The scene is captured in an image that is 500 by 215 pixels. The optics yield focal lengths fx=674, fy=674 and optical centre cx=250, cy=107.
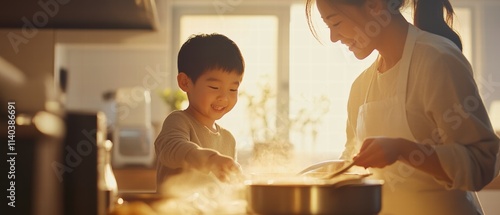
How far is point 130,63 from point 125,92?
0.58 feet

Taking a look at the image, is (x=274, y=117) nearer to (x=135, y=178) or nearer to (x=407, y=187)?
(x=135, y=178)

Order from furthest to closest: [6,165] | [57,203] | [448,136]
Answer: [448,136]
[6,165]
[57,203]

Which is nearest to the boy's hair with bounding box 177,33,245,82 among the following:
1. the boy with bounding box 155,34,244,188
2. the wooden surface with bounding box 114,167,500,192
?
the boy with bounding box 155,34,244,188

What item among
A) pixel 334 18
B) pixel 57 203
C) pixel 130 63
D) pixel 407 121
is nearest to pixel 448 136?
pixel 407 121

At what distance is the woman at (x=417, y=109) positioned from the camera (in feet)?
1.92

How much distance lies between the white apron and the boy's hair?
0.54ft

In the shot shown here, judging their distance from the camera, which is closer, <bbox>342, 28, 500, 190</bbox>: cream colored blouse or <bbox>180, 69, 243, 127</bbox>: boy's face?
<bbox>342, 28, 500, 190</bbox>: cream colored blouse

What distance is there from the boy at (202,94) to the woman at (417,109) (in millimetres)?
114

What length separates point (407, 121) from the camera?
0.70 metres

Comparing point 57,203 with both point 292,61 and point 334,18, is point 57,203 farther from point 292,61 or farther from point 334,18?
point 292,61

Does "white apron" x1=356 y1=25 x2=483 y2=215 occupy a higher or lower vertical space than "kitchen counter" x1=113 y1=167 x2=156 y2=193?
higher

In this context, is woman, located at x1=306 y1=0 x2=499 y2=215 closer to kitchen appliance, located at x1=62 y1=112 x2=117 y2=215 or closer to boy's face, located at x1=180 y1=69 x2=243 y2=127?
boy's face, located at x1=180 y1=69 x2=243 y2=127

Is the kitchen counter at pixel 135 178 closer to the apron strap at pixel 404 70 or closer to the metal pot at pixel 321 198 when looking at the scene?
the apron strap at pixel 404 70

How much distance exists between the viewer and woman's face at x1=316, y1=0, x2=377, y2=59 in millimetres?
718
